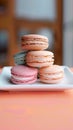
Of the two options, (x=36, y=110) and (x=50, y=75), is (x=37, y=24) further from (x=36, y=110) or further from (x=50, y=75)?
(x=36, y=110)

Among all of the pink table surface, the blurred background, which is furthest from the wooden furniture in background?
the pink table surface

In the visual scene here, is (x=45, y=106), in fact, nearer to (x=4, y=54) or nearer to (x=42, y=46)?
(x=42, y=46)

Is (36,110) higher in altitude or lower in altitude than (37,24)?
lower

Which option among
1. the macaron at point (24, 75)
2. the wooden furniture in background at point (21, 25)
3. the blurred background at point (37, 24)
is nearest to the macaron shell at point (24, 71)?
Result: the macaron at point (24, 75)

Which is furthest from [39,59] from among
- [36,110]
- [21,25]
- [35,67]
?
[21,25]

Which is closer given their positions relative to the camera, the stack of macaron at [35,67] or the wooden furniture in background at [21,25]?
the stack of macaron at [35,67]

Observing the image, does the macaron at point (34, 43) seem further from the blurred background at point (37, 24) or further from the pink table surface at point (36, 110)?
the blurred background at point (37, 24)

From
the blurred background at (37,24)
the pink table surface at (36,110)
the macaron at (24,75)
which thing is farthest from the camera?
the blurred background at (37,24)

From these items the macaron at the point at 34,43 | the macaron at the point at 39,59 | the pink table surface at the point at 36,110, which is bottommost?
the pink table surface at the point at 36,110
